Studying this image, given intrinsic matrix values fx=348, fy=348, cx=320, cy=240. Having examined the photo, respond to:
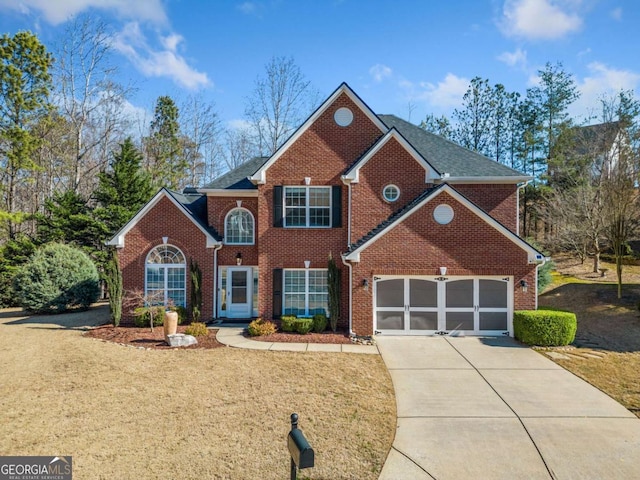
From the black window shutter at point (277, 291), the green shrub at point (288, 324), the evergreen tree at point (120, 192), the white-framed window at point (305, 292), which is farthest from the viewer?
the evergreen tree at point (120, 192)

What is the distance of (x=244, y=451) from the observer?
5613 millimetres

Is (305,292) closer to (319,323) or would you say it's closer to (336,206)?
(319,323)

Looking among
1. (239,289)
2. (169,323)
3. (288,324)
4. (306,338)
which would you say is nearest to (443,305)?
(306,338)

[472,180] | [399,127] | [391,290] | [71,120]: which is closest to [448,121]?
[399,127]

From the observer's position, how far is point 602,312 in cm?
1517

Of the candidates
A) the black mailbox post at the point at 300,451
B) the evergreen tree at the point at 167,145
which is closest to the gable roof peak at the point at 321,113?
the black mailbox post at the point at 300,451

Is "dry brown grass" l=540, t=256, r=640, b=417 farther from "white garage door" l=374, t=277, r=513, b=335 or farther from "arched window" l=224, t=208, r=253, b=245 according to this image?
"arched window" l=224, t=208, r=253, b=245

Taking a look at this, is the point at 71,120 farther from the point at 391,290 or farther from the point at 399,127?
the point at 391,290

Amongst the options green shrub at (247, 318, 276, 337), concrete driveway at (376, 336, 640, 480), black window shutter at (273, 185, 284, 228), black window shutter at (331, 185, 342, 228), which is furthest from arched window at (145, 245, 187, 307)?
concrete driveway at (376, 336, 640, 480)

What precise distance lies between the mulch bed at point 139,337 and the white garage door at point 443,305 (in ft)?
20.0

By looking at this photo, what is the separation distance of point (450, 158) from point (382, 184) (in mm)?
4294

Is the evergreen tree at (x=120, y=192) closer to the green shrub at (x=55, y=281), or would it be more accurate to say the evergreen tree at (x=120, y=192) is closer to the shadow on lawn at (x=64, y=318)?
the green shrub at (x=55, y=281)

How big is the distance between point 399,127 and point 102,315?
1754 cm

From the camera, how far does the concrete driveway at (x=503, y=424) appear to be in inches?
210
